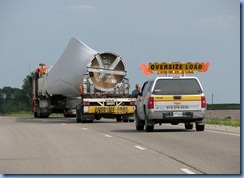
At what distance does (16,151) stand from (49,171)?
16.1 ft

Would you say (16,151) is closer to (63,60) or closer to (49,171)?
(49,171)

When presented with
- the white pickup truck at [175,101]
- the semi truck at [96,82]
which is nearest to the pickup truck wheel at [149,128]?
the white pickup truck at [175,101]

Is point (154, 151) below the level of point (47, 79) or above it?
below

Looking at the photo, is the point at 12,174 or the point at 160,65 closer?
the point at 12,174

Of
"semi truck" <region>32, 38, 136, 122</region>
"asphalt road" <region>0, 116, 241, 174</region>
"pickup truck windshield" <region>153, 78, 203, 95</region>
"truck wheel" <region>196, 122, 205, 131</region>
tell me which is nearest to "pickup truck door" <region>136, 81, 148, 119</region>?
"pickup truck windshield" <region>153, 78, 203, 95</region>

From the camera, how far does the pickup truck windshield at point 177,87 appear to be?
26484mm

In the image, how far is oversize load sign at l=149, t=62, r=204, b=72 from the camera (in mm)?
27828

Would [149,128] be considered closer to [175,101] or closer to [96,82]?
[175,101]

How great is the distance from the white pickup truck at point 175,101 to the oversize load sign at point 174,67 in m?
1.07

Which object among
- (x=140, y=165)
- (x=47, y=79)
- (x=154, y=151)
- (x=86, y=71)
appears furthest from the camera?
(x=47, y=79)

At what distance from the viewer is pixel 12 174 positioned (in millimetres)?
12656

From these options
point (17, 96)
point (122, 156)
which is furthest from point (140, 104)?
point (17, 96)

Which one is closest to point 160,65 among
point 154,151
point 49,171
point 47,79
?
point 154,151

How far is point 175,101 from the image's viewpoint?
2631 centimetres
